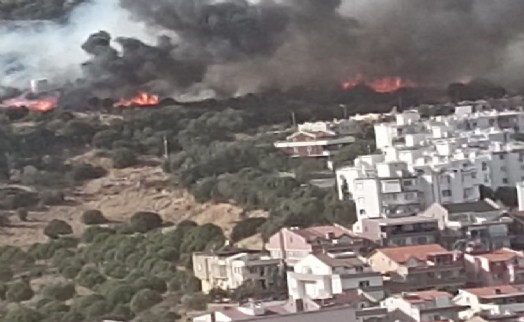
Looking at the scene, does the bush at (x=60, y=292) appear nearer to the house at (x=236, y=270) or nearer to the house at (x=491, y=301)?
the house at (x=236, y=270)

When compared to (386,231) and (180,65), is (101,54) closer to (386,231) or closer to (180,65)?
(180,65)

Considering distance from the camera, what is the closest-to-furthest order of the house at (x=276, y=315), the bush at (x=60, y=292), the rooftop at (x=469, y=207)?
the house at (x=276, y=315) < the bush at (x=60, y=292) < the rooftop at (x=469, y=207)

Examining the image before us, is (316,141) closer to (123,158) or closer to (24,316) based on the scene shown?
(123,158)

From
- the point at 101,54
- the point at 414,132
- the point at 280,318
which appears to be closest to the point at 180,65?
A: the point at 101,54

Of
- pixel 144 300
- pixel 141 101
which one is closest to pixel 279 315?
pixel 144 300

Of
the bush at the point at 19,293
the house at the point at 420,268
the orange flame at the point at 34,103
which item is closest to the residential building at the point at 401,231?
the house at the point at 420,268

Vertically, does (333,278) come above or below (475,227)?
below
